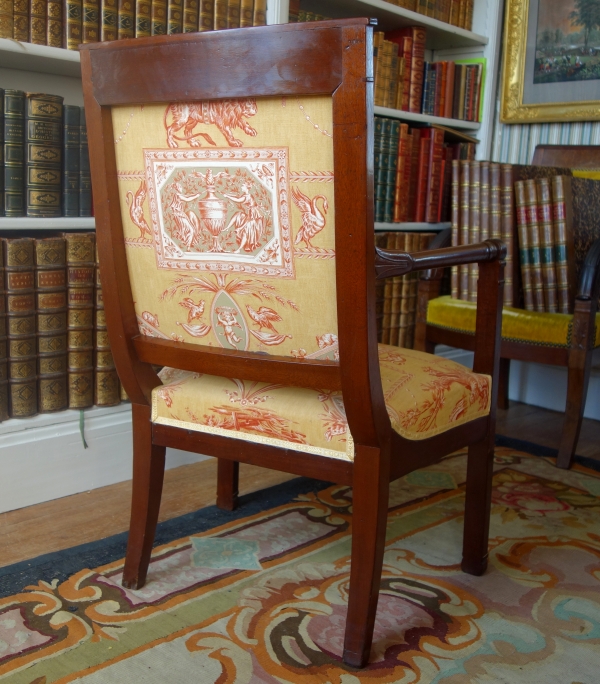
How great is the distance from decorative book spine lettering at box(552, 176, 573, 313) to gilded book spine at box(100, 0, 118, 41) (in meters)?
1.28

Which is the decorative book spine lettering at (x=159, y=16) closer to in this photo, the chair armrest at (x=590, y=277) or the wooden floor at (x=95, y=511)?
the wooden floor at (x=95, y=511)

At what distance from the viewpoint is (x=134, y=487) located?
4.63ft

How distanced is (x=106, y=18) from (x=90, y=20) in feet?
0.13

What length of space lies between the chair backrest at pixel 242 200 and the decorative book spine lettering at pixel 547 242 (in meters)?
1.30

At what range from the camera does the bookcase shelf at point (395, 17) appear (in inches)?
97.3

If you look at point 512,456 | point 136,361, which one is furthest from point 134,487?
point 512,456

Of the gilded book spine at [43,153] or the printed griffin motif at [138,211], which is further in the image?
the gilded book spine at [43,153]

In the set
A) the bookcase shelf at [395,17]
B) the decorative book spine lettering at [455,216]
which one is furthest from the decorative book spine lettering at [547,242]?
the bookcase shelf at [395,17]

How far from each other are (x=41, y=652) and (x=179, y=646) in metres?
0.22

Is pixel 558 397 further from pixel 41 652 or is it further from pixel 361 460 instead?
pixel 41 652

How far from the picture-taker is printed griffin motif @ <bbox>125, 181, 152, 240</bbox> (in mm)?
1225

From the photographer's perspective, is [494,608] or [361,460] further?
[494,608]

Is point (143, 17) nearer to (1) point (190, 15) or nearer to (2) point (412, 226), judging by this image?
(1) point (190, 15)

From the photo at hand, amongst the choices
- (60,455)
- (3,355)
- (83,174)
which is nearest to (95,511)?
(60,455)
